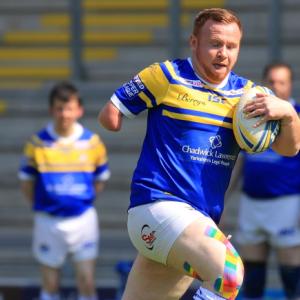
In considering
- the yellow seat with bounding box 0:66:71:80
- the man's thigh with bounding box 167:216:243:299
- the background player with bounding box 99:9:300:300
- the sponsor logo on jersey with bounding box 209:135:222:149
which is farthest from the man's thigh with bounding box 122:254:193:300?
the yellow seat with bounding box 0:66:71:80

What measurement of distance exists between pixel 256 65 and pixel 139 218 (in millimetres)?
4906

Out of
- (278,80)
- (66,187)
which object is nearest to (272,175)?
(278,80)

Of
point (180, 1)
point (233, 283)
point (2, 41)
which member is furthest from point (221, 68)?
point (2, 41)

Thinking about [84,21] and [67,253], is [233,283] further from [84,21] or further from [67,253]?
[84,21]

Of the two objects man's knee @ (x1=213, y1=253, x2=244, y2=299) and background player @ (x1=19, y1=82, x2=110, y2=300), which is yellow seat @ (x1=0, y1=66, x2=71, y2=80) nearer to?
background player @ (x1=19, y1=82, x2=110, y2=300)

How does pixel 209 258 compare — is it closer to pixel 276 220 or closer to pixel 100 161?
pixel 276 220

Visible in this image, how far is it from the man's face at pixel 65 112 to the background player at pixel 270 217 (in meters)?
1.30

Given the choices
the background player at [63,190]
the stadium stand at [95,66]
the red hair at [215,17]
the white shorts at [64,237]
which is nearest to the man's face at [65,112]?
the background player at [63,190]

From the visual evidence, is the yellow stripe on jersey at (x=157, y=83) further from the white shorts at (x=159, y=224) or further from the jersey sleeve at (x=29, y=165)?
the jersey sleeve at (x=29, y=165)

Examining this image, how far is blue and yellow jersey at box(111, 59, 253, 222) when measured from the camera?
4777 mm

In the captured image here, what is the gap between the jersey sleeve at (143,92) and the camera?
4852mm

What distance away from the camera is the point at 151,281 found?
4879mm

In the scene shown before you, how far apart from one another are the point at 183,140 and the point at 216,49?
0.44 m

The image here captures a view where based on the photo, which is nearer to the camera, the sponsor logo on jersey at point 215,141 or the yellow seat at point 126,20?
the sponsor logo on jersey at point 215,141
